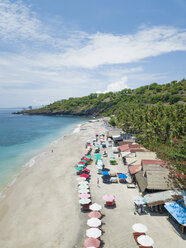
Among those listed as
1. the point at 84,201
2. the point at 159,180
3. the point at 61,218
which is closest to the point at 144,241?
the point at 84,201

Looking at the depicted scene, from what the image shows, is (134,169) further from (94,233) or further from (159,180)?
(94,233)

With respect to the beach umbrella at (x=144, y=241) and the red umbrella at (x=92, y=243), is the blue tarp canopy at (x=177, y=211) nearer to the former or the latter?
the beach umbrella at (x=144, y=241)

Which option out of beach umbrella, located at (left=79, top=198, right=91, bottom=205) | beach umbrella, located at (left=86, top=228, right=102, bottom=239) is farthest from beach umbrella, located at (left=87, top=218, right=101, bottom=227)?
beach umbrella, located at (left=79, top=198, right=91, bottom=205)

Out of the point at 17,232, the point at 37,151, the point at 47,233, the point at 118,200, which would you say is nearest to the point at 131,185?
the point at 118,200

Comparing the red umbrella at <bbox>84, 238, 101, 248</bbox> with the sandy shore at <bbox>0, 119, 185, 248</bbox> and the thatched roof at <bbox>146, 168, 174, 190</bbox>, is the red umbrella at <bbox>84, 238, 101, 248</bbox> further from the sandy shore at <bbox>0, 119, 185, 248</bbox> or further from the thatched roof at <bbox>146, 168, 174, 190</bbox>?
the thatched roof at <bbox>146, 168, 174, 190</bbox>

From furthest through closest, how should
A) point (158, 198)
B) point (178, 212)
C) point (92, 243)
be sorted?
point (158, 198) < point (178, 212) < point (92, 243)

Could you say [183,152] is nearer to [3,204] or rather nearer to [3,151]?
[3,204]
